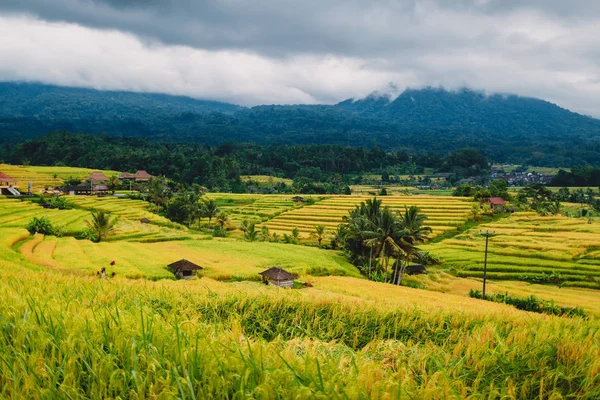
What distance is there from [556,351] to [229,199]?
91.2 metres

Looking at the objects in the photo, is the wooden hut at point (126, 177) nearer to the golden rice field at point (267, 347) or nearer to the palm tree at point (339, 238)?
the palm tree at point (339, 238)

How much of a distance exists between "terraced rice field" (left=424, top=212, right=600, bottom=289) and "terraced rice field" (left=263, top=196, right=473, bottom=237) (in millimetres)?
5671

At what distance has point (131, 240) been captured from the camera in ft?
142

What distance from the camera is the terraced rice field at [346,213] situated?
221ft

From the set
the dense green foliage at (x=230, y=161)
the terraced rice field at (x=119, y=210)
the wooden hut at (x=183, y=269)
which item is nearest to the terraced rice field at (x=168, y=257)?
the wooden hut at (x=183, y=269)

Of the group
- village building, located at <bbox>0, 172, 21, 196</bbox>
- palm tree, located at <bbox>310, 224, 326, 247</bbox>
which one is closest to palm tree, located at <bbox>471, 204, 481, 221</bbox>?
palm tree, located at <bbox>310, 224, 326, 247</bbox>

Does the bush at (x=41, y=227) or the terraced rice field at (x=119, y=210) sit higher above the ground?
the bush at (x=41, y=227)

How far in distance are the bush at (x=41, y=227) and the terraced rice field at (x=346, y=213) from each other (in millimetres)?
33588

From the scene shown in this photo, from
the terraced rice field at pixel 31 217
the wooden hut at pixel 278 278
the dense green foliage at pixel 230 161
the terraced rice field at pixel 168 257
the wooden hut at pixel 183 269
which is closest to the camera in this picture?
the terraced rice field at pixel 168 257

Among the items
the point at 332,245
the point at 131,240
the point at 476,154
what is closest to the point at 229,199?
the point at 332,245

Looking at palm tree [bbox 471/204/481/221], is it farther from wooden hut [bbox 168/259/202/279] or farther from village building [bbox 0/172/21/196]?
village building [bbox 0/172/21/196]

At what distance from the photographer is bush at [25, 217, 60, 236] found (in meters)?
36.7

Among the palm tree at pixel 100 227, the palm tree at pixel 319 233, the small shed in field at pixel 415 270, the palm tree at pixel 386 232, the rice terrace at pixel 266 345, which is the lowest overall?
the small shed in field at pixel 415 270

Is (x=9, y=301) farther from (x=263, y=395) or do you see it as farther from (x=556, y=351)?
(x=556, y=351)
